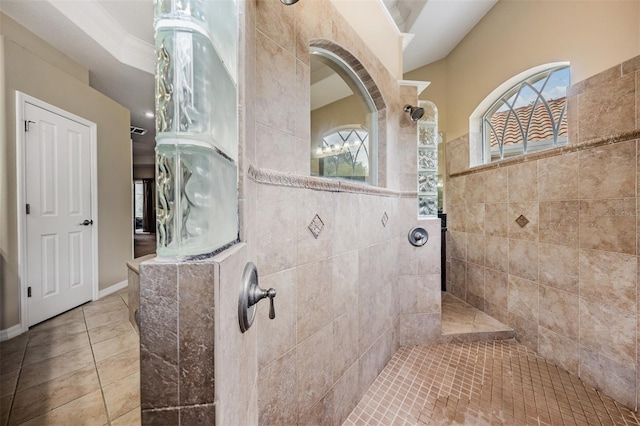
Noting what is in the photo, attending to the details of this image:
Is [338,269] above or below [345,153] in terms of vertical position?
below

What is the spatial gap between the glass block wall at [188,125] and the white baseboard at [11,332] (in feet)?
9.22

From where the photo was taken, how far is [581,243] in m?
1.73

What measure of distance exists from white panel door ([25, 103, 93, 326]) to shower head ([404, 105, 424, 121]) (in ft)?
10.8

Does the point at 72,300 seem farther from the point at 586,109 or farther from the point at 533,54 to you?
the point at 533,54

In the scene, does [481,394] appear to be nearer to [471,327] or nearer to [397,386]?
[397,386]

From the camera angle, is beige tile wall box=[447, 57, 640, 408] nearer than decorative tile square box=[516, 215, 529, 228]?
Yes

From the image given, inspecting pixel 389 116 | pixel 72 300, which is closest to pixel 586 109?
pixel 389 116

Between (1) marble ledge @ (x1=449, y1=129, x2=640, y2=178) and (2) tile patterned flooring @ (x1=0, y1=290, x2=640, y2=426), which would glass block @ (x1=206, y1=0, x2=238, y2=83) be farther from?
(1) marble ledge @ (x1=449, y1=129, x2=640, y2=178)

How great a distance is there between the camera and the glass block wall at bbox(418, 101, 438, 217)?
2250 mm

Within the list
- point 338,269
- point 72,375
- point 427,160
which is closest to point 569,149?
point 427,160

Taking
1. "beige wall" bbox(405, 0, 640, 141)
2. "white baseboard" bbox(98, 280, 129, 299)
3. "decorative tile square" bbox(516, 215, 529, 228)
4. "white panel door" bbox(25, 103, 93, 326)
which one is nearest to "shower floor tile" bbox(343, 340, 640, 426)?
"decorative tile square" bbox(516, 215, 529, 228)

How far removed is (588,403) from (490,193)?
Answer: 1689 millimetres

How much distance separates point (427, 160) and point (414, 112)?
0.46 metres

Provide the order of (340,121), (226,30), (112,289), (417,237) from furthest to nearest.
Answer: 1. (112,289)
2. (417,237)
3. (340,121)
4. (226,30)
